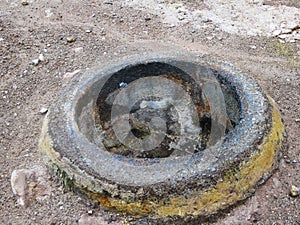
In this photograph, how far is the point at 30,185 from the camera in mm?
2879

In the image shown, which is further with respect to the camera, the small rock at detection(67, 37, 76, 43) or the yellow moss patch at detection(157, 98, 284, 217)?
the small rock at detection(67, 37, 76, 43)

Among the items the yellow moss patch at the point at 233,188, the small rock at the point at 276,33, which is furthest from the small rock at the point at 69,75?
the small rock at the point at 276,33

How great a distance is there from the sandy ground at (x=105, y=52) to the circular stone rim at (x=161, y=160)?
0.16 metres

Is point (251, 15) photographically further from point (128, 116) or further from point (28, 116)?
point (28, 116)

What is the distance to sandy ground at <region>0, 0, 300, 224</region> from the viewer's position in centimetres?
272

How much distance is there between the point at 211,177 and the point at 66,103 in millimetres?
1222

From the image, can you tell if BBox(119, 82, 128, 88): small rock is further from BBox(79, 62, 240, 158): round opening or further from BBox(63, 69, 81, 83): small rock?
BBox(63, 69, 81, 83): small rock

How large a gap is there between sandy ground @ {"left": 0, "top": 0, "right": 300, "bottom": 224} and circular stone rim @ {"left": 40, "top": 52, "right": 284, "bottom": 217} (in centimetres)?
16

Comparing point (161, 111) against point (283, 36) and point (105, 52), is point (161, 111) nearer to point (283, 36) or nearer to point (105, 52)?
point (105, 52)

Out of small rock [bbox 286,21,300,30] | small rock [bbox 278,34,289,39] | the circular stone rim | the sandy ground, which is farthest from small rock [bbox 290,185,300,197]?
small rock [bbox 286,21,300,30]

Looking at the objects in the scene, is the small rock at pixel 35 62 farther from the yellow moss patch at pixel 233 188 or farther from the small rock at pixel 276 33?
the small rock at pixel 276 33

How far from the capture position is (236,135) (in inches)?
105

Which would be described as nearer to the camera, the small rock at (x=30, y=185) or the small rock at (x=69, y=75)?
the small rock at (x=30, y=185)

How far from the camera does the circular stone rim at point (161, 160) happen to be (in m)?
2.46
